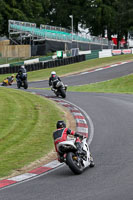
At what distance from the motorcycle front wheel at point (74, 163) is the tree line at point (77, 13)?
6251cm

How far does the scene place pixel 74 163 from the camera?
375 inches

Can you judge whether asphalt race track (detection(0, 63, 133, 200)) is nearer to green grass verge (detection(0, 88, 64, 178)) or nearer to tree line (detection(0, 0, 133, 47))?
green grass verge (detection(0, 88, 64, 178))

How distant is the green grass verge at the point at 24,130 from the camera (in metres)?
11.4

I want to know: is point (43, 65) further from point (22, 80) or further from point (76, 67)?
point (22, 80)

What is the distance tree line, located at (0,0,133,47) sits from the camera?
73.4m

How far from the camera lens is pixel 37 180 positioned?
30.5ft

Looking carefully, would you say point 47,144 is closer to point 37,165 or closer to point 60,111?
point 37,165

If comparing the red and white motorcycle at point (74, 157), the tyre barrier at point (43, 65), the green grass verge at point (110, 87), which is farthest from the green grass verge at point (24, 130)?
the tyre barrier at point (43, 65)

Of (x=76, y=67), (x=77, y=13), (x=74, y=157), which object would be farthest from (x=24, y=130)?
(x=77, y=13)

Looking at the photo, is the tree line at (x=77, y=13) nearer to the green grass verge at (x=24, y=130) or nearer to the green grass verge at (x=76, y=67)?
the green grass verge at (x=76, y=67)

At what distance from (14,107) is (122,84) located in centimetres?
1643

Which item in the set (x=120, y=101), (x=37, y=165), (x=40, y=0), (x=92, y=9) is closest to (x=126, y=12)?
(x=92, y=9)

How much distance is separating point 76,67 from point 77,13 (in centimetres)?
3595

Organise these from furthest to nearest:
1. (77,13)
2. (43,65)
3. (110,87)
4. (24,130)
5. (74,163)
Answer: (77,13) → (43,65) → (110,87) → (24,130) → (74,163)
